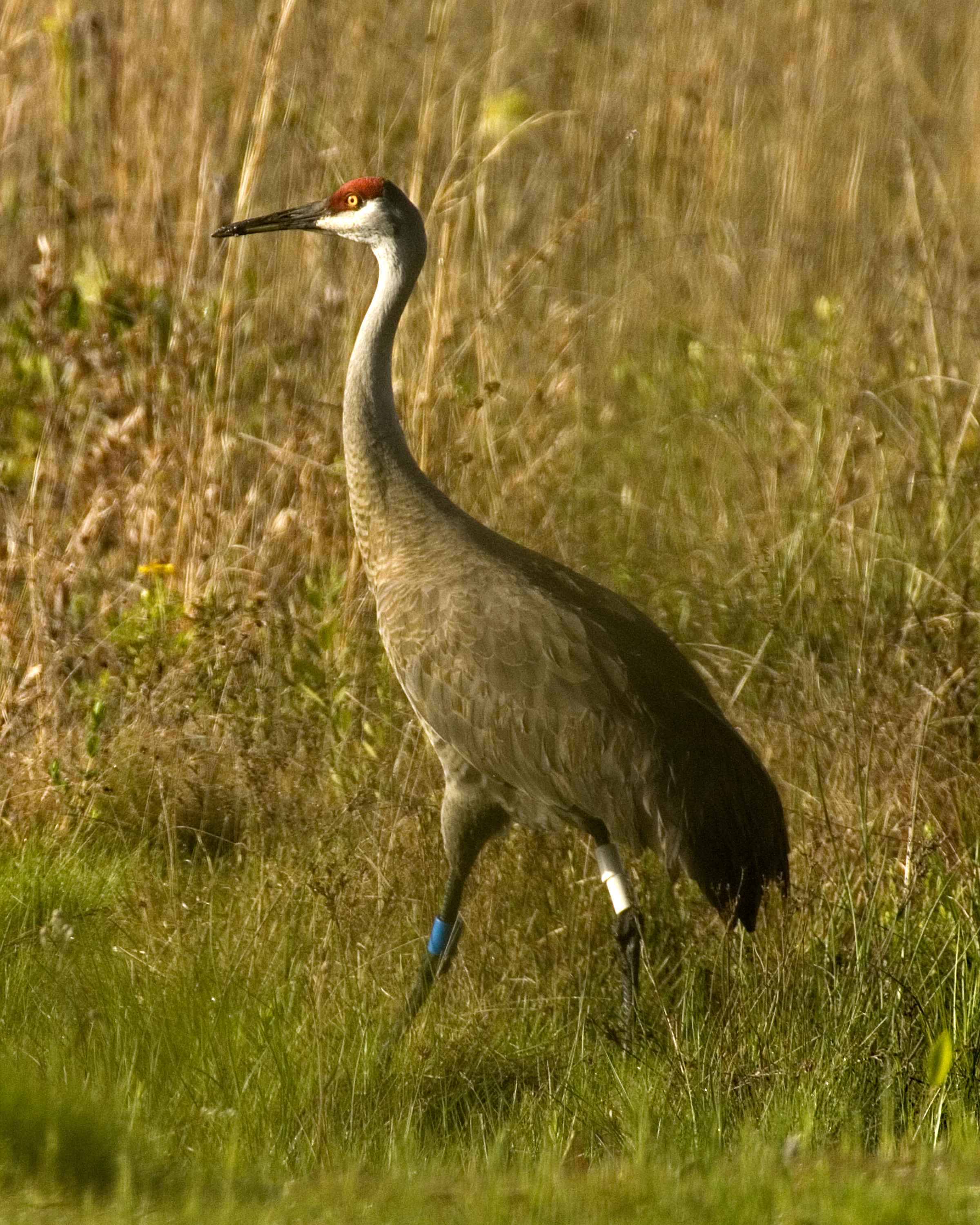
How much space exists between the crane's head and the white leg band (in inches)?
61.6

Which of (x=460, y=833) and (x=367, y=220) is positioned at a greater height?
(x=367, y=220)

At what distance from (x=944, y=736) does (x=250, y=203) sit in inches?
134

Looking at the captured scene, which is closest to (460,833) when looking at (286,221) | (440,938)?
(440,938)

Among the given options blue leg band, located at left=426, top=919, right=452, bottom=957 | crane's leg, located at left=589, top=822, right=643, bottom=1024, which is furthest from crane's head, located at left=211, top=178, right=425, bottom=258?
blue leg band, located at left=426, top=919, right=452, bottom=957

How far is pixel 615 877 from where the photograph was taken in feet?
13.7

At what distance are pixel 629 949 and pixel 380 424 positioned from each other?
1.39m

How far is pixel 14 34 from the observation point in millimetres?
5910

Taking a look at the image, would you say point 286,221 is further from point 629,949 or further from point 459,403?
point 629,949

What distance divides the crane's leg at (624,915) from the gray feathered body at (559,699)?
0.25 ft

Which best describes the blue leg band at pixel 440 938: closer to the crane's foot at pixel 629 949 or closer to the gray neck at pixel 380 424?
the crane's foot at pixel 629 949

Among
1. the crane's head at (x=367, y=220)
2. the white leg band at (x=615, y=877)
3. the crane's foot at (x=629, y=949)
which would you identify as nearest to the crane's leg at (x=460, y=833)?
the white leg band at (x=615, y=877)

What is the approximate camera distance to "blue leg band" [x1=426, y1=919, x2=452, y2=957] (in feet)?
13.4

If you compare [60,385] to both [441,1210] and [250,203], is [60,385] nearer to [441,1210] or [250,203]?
[250,203]

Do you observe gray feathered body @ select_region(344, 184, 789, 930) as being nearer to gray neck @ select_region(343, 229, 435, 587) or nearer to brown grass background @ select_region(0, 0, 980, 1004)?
gray neck @ select_region(343, 229, 435, 587)
